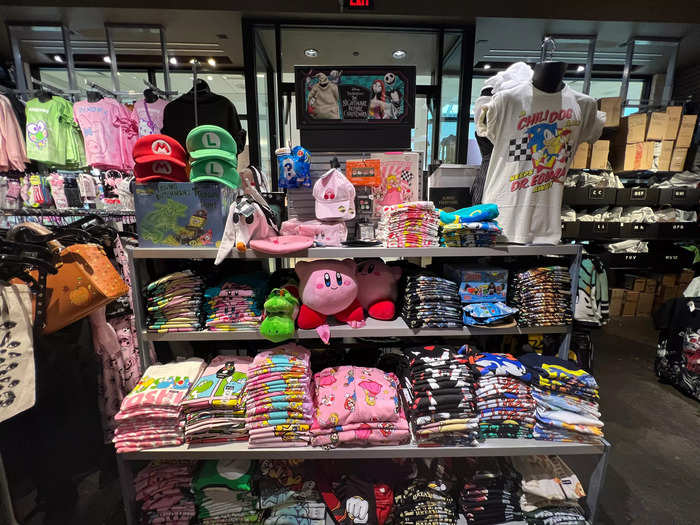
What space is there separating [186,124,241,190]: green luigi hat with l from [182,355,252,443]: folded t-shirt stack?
0.92 m

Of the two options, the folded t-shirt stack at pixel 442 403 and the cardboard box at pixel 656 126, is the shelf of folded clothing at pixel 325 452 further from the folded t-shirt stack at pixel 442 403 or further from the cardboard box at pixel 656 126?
the cardboard box at pixel 656 126

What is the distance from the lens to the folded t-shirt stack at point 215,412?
1.27 meters

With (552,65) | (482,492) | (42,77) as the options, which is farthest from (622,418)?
(42,77)

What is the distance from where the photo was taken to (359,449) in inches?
50.8

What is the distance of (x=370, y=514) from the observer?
4.55 feet

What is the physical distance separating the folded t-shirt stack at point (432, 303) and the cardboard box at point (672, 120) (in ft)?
15.2

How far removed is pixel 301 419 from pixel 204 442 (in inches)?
17.5

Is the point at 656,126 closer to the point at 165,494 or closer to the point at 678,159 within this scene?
the point at 678,159

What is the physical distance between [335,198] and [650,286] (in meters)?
5.26

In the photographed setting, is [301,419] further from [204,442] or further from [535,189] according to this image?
[535,189]

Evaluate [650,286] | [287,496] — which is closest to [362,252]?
[287,496]

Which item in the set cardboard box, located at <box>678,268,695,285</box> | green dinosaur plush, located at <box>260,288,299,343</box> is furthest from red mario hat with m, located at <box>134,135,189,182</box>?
cardboard box, located at <box>678,268,695,285</box>

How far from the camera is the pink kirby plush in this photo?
5.02ft

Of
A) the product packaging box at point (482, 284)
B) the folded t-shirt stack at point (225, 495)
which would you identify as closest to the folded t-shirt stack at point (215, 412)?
the folded t-shirt stack at point (225, 495)
